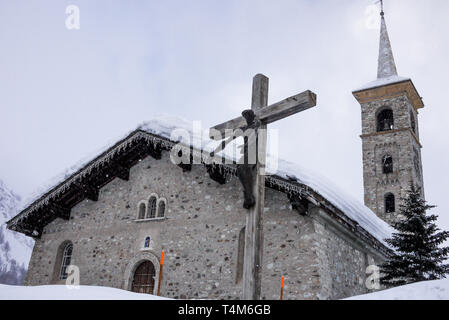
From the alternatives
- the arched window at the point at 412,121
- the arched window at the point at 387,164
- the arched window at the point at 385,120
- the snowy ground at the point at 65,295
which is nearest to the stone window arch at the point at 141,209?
the snowy ground at the point at 65,295

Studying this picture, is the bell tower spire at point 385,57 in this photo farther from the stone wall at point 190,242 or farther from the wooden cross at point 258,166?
the wooden cross at point 258,166

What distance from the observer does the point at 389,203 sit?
27.3 meters

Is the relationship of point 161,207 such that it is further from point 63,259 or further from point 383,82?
point 383,82

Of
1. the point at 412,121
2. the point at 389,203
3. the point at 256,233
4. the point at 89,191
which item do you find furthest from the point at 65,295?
the point at 412,121

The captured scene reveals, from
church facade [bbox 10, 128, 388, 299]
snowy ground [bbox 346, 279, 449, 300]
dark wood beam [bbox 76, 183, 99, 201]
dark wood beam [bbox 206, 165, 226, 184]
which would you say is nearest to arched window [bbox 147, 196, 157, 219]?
church facade [bbox 10, 128, 388, 299]

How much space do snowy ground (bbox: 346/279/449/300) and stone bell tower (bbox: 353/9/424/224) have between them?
22.0 metres

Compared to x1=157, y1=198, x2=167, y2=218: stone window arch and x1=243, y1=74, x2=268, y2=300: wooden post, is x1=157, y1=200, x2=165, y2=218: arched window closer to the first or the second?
x1=157, y1=198, x2=167, y2=218: stone window arch

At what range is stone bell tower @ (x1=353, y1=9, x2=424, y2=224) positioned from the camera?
2720 centimetres

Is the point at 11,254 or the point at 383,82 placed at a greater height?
the point at 383,82

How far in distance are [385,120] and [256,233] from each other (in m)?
25.2

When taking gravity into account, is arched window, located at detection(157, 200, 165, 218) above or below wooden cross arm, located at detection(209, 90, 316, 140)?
above

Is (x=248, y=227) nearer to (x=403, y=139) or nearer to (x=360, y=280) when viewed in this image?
(x=360, y=280)

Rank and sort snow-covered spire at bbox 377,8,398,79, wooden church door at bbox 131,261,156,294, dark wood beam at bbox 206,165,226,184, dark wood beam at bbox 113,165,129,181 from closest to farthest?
dark wood beam at bbox 206,165,226,184 → wooden church door at bbox 131,261,156,294 → dark wood beam at bbox 113,165,129,181 → snow-covered spire at bbox 377,8,398,79
